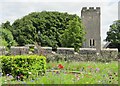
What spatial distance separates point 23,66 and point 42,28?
36.6 m

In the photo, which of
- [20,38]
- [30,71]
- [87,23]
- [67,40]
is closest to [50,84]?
[30,71]

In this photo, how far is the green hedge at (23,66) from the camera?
8.15 metres

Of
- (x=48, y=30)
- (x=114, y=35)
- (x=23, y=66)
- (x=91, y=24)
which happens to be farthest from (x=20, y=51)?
(x=91, y=24)

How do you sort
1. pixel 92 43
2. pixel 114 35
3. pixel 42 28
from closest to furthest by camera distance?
pixel 42 28, pixel 114 35, pixel 92 43

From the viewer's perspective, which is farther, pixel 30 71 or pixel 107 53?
pixel 107 53

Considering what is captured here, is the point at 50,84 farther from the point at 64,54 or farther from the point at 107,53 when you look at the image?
the point at 107,53

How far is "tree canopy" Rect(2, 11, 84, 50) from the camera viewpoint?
39844 mm

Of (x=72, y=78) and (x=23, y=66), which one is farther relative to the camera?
(x=23, y=66)

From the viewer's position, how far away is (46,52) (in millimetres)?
16109

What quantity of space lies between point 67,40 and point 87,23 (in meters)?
9.82

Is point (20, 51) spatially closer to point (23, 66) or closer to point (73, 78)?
point (23, 66)

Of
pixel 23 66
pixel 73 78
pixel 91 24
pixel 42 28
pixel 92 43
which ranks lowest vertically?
pixel 73 78

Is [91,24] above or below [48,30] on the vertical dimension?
above

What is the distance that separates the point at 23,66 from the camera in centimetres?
830
